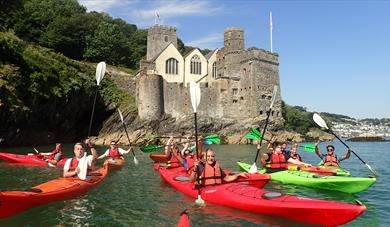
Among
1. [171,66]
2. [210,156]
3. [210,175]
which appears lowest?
[210,175]

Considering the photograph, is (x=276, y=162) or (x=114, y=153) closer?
(x=276, y=162)

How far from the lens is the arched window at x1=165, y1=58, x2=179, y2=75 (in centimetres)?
5049

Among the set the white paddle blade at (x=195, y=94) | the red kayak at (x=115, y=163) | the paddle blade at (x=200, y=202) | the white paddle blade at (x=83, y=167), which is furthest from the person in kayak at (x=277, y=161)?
the white paddle blade at (x=83, y=167)

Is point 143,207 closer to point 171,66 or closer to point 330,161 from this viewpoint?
point 330,161

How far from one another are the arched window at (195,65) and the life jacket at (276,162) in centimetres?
3791

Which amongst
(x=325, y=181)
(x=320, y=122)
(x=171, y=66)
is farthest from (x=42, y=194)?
(x=171, y=66)

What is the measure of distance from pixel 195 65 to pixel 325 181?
4156 cm

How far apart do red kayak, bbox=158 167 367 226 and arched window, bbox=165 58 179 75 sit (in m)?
40.3

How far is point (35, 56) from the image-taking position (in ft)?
105

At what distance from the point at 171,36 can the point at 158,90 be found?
600 inches

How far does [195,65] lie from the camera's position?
173ft

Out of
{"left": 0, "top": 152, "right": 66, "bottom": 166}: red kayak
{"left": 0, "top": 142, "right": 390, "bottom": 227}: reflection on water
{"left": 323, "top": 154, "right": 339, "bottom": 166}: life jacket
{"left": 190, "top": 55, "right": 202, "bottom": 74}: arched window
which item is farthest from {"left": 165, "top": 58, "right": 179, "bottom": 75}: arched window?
{"left": 323, "top": 154, "right": 339, "bottom": 166}: life jacket

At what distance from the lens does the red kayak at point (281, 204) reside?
297 inches

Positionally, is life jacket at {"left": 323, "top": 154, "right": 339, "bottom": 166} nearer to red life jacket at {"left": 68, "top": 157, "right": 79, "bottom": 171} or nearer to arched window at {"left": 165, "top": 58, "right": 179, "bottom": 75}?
red life jacket at {"left": 68, "top": 157, "right": 79, "bottom": 171}
